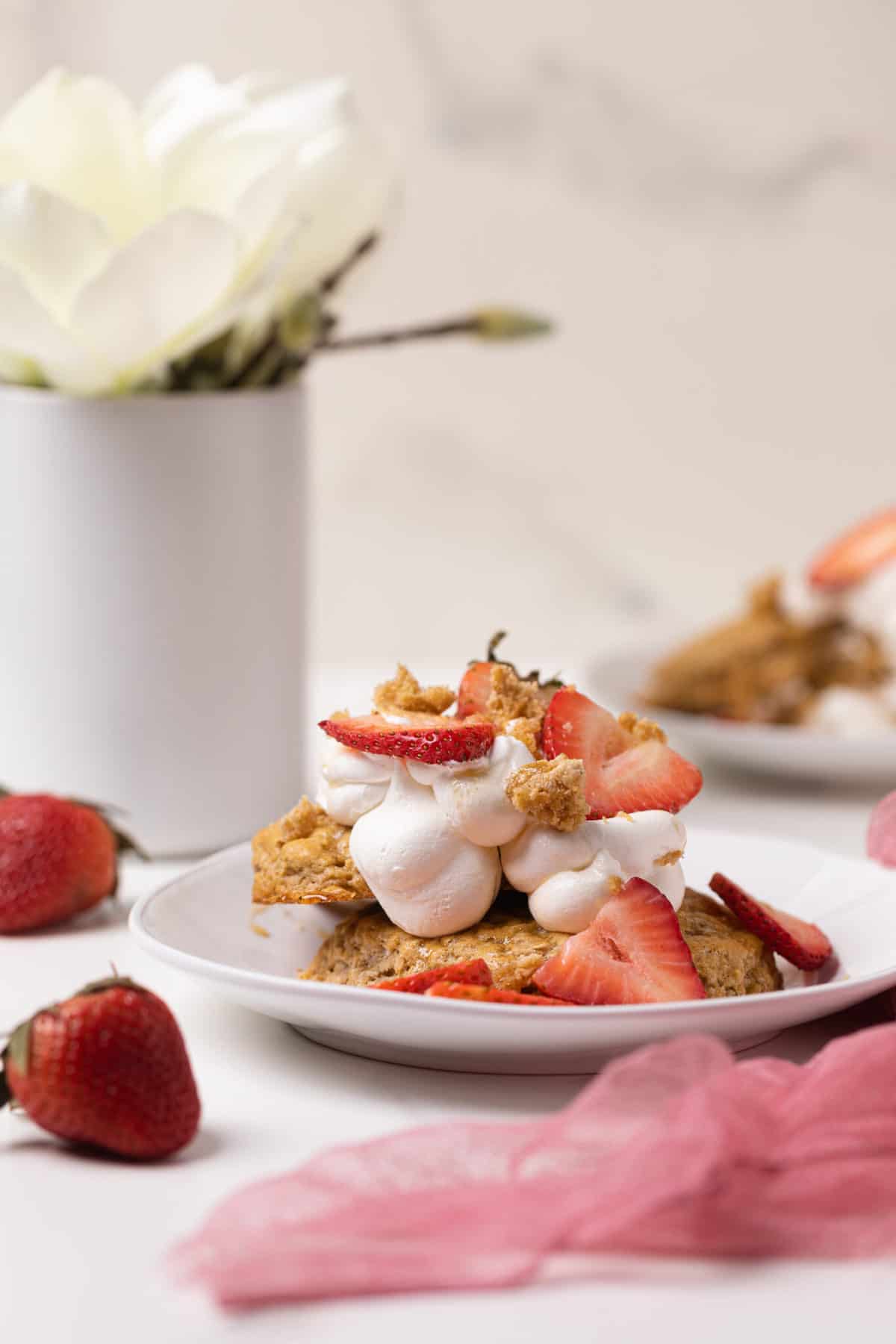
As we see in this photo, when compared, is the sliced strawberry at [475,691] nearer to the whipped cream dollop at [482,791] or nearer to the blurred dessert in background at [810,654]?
the whipped cream dollop at [482,791]

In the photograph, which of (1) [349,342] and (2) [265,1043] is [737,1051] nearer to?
(2) [265,1043]

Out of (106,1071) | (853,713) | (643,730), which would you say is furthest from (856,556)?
(106,1071)

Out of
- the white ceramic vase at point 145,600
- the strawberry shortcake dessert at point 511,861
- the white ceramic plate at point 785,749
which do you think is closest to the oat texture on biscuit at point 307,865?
the strawberry shortcake dessert at point 511,861

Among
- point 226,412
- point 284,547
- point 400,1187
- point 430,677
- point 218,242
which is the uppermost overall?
point 218,242

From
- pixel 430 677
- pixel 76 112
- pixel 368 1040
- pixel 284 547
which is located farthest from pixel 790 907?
pixel 430 677

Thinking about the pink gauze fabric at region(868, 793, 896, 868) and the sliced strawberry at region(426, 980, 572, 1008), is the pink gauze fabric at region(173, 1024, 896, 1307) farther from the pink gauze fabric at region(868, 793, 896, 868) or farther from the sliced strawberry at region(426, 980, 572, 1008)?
the pink gauze fabric at region(868, 793, 896, 868)

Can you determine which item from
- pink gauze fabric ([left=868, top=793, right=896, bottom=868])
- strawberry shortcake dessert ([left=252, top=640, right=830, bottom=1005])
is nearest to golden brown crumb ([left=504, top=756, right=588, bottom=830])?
strawberry shortcake dessert ([left=252, top=640, right=830, bottom=1005])
